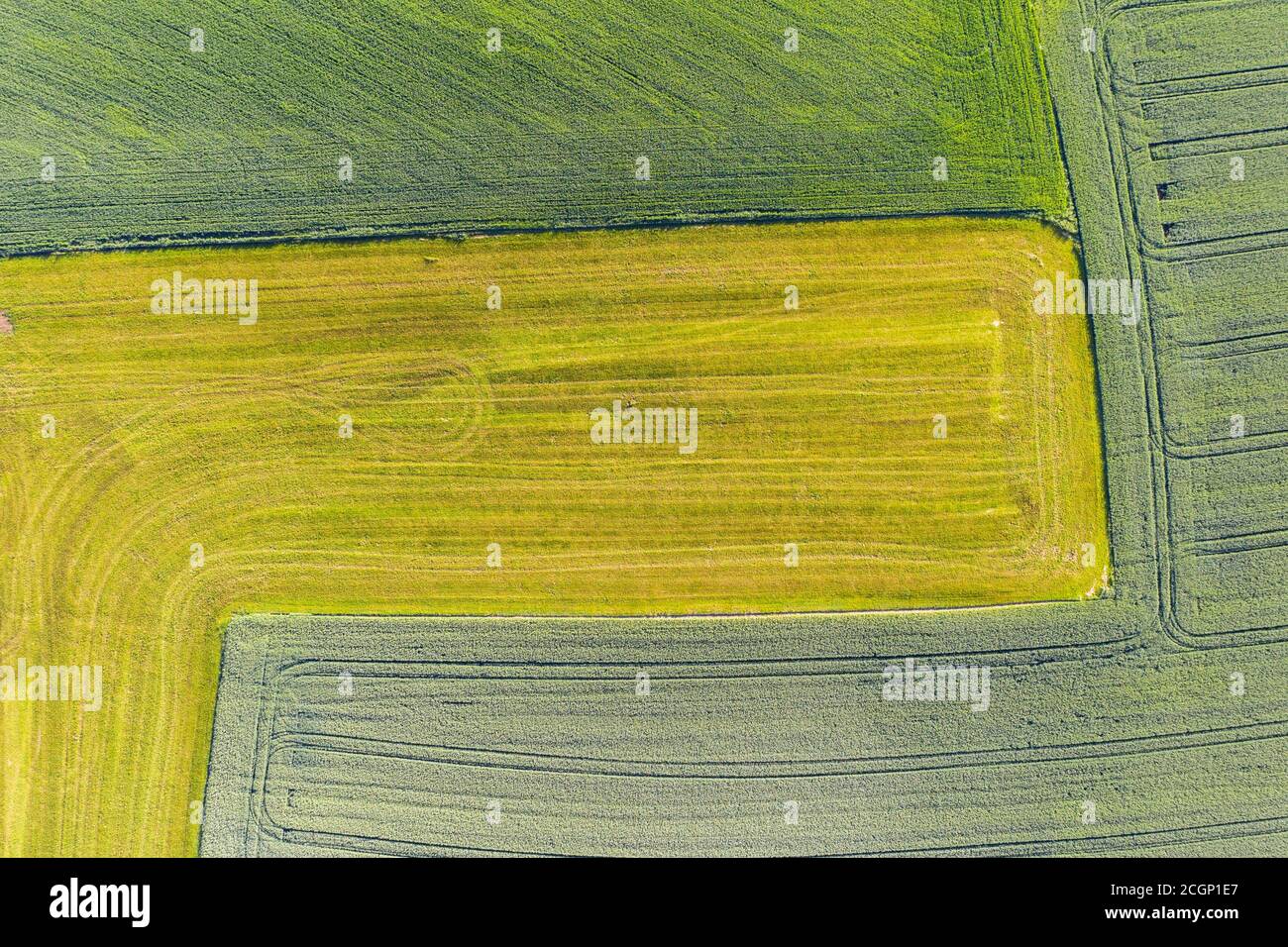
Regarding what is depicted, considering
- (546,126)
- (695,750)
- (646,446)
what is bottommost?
(695,750)

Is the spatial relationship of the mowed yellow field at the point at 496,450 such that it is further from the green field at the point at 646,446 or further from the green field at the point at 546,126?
the green field at the point at 546,126

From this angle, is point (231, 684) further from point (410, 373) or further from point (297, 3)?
point (297, 3)

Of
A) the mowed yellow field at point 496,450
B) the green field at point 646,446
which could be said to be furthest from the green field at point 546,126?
the mowed yellow field at point 496,450

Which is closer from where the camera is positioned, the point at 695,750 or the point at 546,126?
the point at 695,750

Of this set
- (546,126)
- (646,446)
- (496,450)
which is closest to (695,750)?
(646,446)

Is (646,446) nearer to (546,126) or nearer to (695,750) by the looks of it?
(695,750)

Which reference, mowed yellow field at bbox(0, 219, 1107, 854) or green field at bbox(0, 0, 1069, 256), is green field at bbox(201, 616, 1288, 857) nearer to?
mowed yellow field at bbox(0, 219, 1107, 854)

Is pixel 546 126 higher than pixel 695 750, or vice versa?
pixel 546 126
